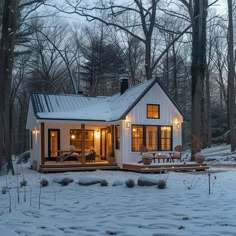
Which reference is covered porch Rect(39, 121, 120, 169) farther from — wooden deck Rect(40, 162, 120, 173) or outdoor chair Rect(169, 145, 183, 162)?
outdoor chair Rect(169, 145, 183, 162)

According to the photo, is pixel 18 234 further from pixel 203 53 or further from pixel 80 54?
pixel 80 54

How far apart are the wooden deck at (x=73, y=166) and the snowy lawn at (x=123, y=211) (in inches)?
233

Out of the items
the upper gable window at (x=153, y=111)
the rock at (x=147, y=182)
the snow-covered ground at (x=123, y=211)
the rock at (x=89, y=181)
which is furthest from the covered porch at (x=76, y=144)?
the snow-covered ground at (x=123, y=211)

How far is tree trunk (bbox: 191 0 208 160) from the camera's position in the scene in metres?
19.9

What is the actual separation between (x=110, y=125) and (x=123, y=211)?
38.1 ft

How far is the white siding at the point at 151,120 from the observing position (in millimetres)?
17781

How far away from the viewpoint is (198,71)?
786 inches

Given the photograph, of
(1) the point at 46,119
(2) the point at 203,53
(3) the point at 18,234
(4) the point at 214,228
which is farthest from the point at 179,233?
(2) the point at 203,53

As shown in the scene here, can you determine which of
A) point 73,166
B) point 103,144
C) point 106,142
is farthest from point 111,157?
point 103,144

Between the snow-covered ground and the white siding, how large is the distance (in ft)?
22.7

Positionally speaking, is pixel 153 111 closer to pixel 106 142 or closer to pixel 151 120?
pixel 151 120

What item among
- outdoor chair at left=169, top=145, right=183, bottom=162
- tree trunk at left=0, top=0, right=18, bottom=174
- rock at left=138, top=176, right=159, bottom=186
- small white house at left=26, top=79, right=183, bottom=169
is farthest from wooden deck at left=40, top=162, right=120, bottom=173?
rock at left=138, top=176, right=159, bottom=186

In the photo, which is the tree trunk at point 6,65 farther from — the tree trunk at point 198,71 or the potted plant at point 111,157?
the tree trunk at point 198,71

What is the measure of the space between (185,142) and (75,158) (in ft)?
65.7
